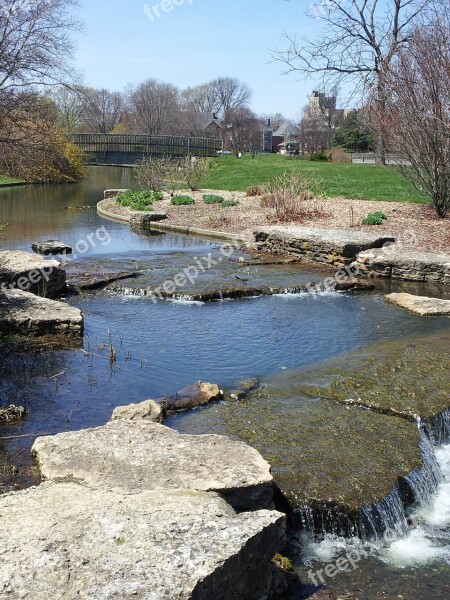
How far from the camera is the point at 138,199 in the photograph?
24.4m

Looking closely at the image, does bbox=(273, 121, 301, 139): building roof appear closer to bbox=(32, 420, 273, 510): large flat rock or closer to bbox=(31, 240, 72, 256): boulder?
bbox=(31, 240, 72, 256): boulder

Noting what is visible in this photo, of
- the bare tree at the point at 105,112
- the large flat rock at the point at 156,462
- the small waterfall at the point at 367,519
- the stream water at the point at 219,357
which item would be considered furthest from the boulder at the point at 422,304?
the bare tree at the point at 105,112

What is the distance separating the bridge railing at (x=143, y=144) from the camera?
195ft

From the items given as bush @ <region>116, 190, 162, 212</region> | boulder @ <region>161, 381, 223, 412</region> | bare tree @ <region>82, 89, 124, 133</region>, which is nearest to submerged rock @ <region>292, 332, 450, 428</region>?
boulder @ <region>161, 381, 223, 412</region>

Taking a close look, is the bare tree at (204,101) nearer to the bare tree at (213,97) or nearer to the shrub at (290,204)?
the bare tree at (213,97)

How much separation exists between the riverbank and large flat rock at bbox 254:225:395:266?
3.74 ft

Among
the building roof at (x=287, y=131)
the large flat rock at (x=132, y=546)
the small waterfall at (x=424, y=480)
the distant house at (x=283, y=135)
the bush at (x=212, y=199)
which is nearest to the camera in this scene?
the large flat rock at (x=132, y=546)

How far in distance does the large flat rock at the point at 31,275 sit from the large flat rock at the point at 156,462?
547cm

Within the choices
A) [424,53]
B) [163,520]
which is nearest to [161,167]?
[424,53]

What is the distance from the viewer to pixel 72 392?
7.00 metres

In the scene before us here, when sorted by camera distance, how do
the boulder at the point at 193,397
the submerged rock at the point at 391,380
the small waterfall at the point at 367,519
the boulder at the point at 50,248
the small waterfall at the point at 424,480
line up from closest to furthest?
the small waterfall at the point at 367,519, the small waterfall at the point at 424,480, the boulder at the point at 193,397, the submerged rock at the point at 391,380, the boulder at the point at 50,248

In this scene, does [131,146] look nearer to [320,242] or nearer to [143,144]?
[143,144]

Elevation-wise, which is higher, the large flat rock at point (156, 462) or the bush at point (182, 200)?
the bush at point (182, 200)

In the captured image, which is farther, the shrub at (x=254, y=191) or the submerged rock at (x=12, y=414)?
the shrub at (x=254, y=191)
